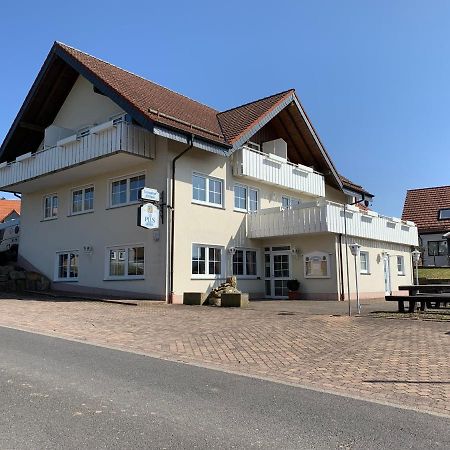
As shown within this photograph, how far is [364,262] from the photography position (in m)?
23.3

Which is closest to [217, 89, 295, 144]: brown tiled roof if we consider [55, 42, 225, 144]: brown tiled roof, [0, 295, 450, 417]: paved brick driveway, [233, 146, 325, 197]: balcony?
[55, 42, 225, 144]: brown tiled roof

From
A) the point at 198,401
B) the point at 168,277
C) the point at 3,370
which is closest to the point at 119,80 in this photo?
the point at 168,277

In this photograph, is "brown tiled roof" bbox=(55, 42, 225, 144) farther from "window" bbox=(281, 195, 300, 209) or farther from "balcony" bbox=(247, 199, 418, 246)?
"window" bbox=(281, 195, 300, 209)

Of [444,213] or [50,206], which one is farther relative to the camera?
[444,213]

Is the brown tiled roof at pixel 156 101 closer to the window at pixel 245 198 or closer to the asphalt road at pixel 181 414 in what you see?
the window at pixel 245 198

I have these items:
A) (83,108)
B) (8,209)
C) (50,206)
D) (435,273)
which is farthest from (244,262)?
(8,209)

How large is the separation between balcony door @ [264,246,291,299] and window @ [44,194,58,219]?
10620 mm

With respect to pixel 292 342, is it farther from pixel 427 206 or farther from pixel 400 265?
pixel 427 206

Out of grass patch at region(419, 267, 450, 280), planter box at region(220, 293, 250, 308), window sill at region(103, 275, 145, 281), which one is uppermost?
grass patch at region(419, 267, 450, 280)

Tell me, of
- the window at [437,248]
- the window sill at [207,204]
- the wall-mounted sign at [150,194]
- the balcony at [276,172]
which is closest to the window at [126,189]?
the wall-mounted sign at [150,194]

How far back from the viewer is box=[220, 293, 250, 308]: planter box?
17094 millimetres

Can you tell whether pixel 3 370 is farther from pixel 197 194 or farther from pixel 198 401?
pixel 197 194

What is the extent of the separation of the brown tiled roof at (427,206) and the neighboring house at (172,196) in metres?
20.9

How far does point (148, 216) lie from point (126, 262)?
3.18m
